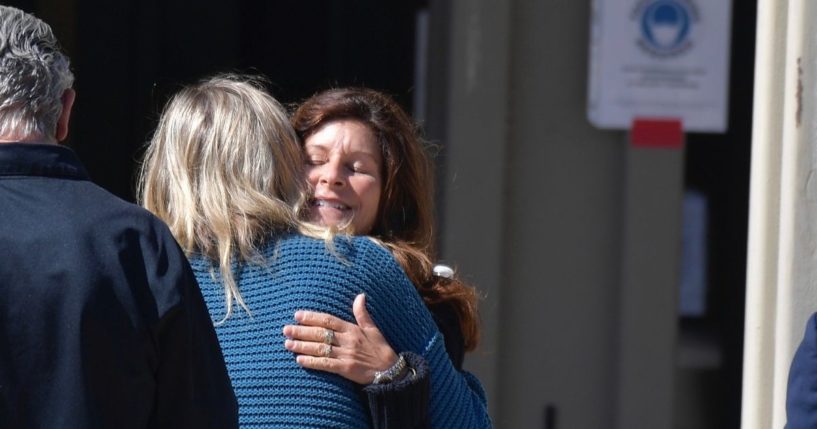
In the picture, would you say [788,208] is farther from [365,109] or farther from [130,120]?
[130,120]

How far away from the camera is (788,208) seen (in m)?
3.44

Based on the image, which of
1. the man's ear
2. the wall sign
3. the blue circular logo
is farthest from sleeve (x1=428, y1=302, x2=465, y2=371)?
the blue circular logo

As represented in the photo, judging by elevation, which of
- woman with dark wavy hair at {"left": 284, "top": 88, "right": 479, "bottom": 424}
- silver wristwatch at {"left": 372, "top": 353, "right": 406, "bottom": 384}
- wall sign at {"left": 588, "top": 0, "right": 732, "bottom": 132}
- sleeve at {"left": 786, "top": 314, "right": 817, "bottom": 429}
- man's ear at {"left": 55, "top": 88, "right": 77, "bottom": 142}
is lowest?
sleeve at {"left": 786, "top": 314, "right": 817, "bottom": 429}

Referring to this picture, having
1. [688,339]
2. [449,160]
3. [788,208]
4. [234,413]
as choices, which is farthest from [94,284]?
[688,339]

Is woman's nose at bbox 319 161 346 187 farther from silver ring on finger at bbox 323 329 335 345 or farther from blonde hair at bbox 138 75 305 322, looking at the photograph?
silver ring on finger at bbox 323 329 335 345

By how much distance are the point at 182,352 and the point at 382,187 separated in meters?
Result: 0.97

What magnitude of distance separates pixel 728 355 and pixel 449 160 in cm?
139

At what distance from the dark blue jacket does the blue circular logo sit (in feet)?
9.29

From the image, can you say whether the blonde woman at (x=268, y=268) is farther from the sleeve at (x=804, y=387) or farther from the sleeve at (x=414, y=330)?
the sleeve at (x=804, y=387)

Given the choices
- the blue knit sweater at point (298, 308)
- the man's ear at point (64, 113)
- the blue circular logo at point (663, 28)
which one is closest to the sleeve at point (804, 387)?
the blue knit sweater at point (298, 308)

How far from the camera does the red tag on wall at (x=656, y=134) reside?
4.44 m

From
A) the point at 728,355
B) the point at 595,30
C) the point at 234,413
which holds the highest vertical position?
the point at 595,30

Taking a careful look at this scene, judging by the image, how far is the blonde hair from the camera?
2330mm

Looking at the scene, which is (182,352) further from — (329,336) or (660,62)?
(660,62)
